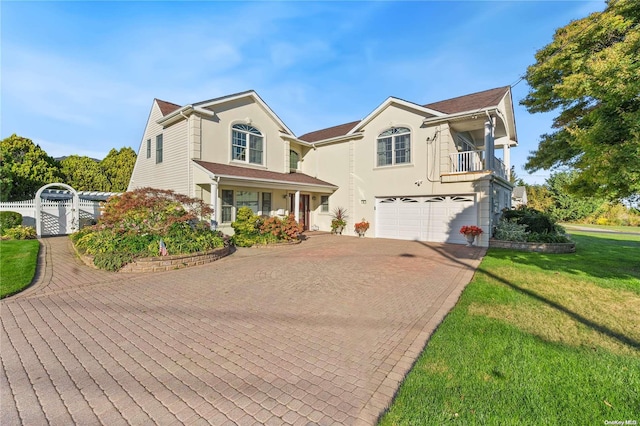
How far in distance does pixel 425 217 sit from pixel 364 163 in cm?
464

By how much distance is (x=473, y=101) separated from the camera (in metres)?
14.1

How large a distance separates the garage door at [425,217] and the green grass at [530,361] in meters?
7.17

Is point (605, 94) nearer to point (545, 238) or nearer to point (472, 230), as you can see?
point (472, 230)

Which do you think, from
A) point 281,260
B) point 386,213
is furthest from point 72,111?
point 386,213

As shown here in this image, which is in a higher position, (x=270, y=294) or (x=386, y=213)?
(x=386, y=213)

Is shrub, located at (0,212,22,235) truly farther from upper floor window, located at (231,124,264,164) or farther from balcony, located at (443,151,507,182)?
balcony, located at (443,151,507,182)

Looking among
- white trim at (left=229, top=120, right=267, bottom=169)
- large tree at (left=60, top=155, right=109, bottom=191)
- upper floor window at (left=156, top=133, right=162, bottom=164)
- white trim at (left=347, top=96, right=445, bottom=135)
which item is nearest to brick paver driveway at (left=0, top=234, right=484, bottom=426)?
white trim at (left=229, top=120, right=267, bottom=169)

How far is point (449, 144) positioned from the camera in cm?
1335

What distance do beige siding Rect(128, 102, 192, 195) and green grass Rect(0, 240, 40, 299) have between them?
5457 mm

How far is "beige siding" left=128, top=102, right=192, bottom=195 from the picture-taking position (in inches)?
514

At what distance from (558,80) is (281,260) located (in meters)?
13.7

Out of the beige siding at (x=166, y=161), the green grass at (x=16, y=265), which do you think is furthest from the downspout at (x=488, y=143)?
the green grass at (x=16, y=265)

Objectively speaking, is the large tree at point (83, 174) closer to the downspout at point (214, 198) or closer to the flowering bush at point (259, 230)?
the downspout at point (214, 198)

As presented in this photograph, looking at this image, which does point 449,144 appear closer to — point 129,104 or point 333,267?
point 333,267
